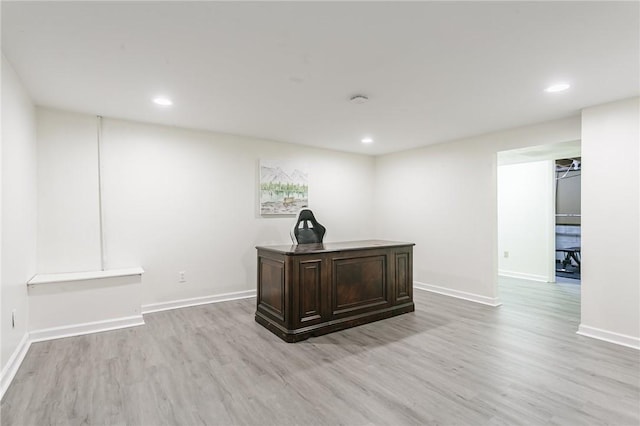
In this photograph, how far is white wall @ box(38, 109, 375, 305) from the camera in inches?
141

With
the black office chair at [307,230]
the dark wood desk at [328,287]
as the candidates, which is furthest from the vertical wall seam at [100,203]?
the black office chair at [307,230]

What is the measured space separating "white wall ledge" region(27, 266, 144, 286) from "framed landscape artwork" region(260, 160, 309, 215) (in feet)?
6.38

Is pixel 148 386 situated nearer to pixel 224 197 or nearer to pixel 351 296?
pixel 351 296

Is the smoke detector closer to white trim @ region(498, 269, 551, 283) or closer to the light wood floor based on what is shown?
the light wood floor

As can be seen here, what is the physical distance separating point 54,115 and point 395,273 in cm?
424

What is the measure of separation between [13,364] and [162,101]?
8.27 ft

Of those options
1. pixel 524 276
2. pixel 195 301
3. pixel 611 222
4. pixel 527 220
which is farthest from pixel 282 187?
pixel 524 276

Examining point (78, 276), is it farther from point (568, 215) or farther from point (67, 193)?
point (568, 215)

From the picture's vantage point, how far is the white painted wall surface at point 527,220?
5957 millimetres

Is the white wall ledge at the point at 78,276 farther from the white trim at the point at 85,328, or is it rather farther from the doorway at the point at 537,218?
the doorway at the point at 537,218

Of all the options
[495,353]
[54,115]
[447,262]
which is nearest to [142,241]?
[54,115]

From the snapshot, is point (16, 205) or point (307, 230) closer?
point (16, 205)

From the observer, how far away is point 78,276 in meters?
3.38

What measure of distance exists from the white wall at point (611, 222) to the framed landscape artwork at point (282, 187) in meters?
3.60
